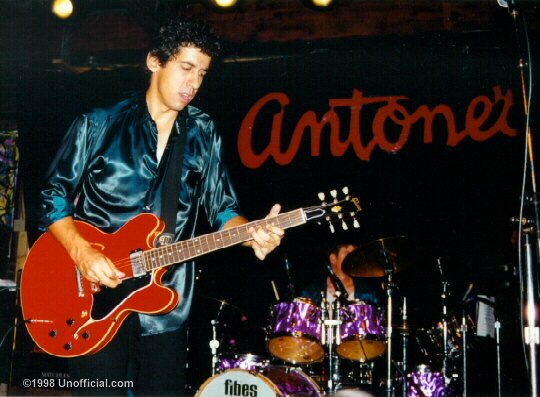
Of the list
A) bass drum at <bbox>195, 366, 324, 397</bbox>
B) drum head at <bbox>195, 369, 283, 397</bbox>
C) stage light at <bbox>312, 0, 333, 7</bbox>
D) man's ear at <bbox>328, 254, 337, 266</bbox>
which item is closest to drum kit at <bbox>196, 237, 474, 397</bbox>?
bass drum at <bbox>195, 366, 324, 397</bbox>

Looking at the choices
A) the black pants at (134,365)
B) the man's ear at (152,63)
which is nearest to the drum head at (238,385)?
the black pants at (134,365)

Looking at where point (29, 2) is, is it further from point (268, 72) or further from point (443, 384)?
point (443, 384)

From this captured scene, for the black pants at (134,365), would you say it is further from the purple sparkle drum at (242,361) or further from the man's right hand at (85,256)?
the purple sparkle drum at (242,361)

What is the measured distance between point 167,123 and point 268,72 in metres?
2.94

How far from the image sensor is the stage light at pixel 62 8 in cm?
596

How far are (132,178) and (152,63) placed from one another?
737mm

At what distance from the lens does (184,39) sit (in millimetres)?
3260

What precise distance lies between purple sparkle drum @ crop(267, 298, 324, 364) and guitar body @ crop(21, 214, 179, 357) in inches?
84.1

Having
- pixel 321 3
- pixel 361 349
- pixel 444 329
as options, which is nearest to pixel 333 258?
pixel 361 349

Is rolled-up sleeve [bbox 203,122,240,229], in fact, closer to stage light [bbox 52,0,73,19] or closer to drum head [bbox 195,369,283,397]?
drum head [bbox 195,369,283,397]

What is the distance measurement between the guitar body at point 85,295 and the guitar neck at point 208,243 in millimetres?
51

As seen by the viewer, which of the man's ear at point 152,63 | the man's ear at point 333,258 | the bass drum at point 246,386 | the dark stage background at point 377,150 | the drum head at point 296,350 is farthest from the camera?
the man's ear at point 333,258

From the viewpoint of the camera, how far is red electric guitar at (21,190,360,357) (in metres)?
2.87

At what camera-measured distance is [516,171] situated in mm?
5637
